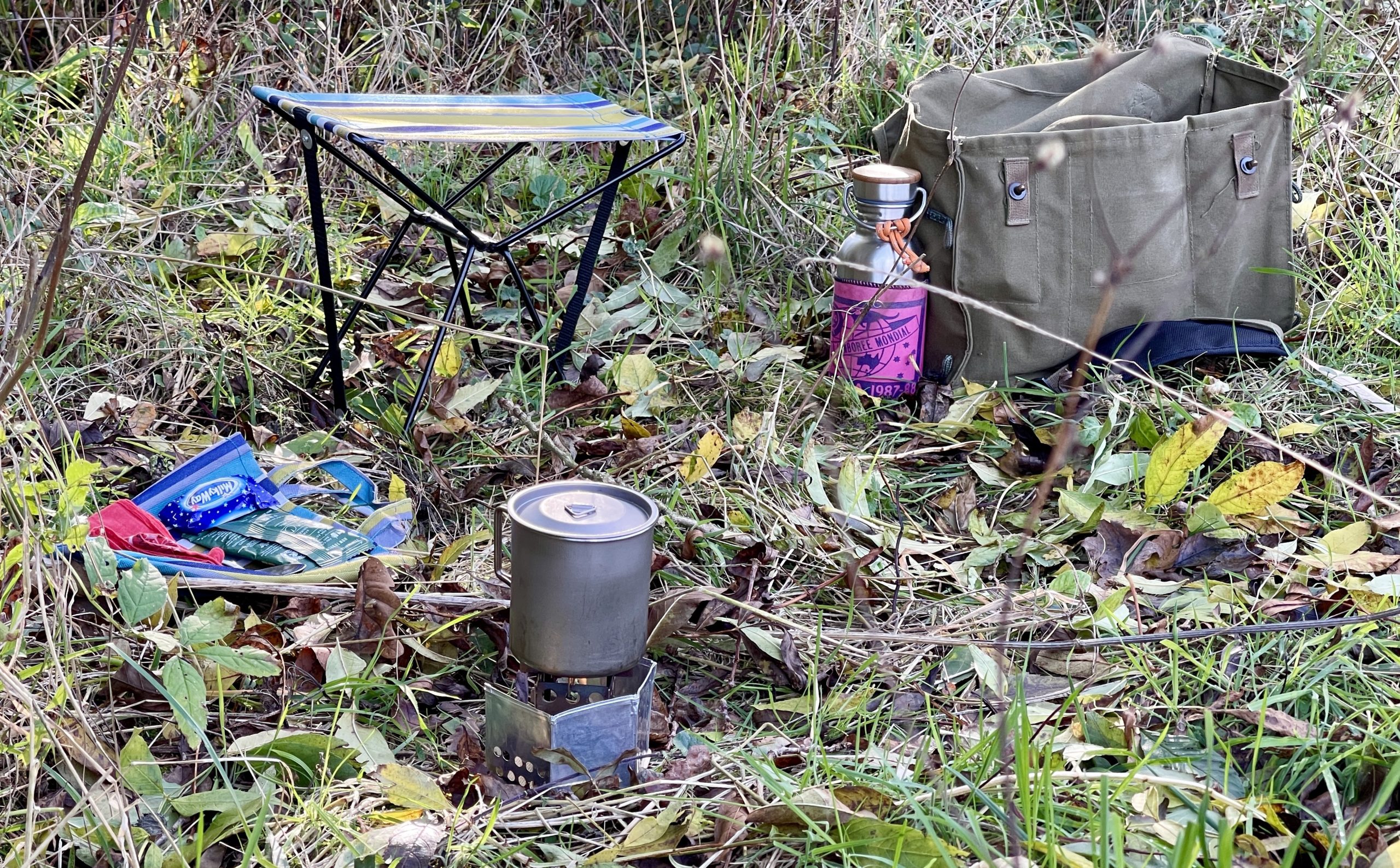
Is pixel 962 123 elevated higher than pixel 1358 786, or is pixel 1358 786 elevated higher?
pixel 962 123

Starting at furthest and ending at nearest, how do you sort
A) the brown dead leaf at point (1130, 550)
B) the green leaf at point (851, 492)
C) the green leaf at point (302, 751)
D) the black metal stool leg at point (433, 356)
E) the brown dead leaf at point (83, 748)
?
the black metal stool leg at point (433, 356)
the green leaf at point (851, 492)
the brown dead leaf at point (1130, 550)
the green leaf at point (302, 751)
the brown dead leaf at point (83, 748)

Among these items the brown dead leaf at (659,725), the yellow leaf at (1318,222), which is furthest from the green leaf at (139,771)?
the yellow leaf at (1318,222)

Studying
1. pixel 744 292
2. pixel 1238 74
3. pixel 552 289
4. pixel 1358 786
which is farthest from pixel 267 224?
pixel 1358 786

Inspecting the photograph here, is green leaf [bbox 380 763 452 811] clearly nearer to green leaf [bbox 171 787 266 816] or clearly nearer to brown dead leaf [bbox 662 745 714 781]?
green leaf [bbox 171 787 266 816]

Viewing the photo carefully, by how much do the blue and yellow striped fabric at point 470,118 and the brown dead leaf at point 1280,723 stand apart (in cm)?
158

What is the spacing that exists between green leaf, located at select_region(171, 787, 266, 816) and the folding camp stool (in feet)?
3.42

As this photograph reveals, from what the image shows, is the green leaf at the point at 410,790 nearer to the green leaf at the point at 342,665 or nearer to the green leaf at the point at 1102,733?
the green leaf at the point at 342,665

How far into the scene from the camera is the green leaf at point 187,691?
4.97 feet

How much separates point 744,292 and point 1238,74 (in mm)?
1323

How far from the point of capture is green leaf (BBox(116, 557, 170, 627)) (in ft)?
5.30

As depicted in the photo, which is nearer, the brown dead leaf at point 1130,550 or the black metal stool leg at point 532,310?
the brown dead leaf at point 1130,550

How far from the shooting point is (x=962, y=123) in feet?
9.70

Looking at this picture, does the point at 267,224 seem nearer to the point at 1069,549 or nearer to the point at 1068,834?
the point at 1069,549

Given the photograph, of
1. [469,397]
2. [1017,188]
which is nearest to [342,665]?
[469,397]
